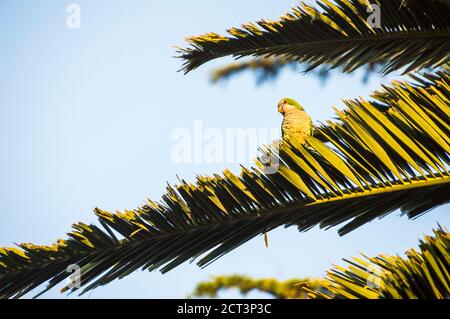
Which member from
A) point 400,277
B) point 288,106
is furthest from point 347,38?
point 400,277

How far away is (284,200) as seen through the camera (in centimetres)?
273

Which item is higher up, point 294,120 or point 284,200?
point 294,120

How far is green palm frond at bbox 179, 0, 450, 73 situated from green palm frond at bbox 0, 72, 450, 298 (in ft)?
2.21

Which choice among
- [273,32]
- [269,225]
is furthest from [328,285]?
[273,32]

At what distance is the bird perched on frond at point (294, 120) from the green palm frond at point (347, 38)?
621mm

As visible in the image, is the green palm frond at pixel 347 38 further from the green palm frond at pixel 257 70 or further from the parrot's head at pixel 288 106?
the green palm frond at pixel 257 70

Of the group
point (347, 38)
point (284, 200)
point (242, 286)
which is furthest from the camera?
point (242, 286)

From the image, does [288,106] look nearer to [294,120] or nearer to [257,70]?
[294,120]

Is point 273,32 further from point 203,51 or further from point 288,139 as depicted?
point 288,139

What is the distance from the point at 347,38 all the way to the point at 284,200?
1.27m

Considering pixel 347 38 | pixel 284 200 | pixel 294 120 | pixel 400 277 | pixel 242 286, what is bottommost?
pixel 400 277

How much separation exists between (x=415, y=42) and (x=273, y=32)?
30.1 inches

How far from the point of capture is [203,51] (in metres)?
3.99
